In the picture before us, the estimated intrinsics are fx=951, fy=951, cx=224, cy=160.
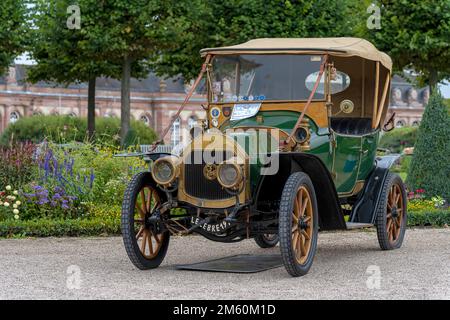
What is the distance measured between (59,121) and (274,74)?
3487 cm

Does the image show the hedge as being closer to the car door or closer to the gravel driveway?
the gravel driveway

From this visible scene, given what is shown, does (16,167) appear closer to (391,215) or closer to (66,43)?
(391,215)

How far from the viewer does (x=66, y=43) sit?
28.5 m

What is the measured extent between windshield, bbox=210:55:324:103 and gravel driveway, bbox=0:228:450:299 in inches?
70.5

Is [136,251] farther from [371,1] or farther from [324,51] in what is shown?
[371,1]

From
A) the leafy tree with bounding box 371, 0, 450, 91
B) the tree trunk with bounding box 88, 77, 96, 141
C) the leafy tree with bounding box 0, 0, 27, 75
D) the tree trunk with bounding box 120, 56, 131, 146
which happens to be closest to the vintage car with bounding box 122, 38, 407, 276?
the leafy tree with bounding box 371, 0, 450, 91

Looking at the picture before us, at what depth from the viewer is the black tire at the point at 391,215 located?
10.8 meters

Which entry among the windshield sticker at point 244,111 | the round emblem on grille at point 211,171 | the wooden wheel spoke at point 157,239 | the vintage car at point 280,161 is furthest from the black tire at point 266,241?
the round emblem on grille at point 211,171

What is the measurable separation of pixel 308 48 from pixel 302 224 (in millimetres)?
2032

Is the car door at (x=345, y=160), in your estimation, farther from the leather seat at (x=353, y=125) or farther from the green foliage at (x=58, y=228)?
the green foliage at (x=58, y=228)

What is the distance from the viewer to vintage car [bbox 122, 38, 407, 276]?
341 inches

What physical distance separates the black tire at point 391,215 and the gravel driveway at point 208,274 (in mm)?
157

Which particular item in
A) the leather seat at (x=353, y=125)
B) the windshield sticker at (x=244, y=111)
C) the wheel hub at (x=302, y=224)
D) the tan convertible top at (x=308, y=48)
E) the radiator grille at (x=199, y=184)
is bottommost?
the wheel hub at (x=302, y=224)

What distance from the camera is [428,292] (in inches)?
300
